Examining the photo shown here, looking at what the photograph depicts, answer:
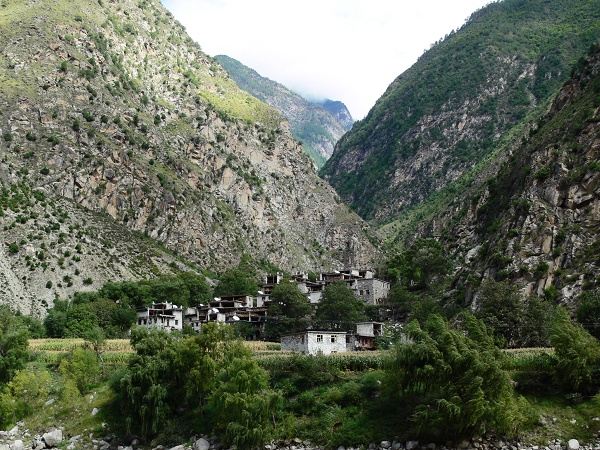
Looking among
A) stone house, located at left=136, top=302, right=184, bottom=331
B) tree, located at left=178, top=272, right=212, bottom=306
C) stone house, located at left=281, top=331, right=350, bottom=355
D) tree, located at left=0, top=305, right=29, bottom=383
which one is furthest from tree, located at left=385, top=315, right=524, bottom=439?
tree, located at left=178, top=272, right=212, bottom=306

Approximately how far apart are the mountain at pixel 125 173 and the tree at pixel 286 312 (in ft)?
123

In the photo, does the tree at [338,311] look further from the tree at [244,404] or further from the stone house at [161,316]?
the tree at [244,404]

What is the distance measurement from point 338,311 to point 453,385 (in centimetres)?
4413

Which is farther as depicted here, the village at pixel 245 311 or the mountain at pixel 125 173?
the mountain at pixel 125 173

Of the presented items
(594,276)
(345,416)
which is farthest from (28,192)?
(594,276)

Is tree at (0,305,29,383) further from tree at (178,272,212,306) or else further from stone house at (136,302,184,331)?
tree at (178,272,212,306)

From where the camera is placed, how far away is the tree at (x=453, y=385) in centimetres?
4306

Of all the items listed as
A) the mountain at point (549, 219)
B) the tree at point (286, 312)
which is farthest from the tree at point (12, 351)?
the mountain at point (549, 219)

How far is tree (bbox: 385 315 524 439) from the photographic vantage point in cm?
4306

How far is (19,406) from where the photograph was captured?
185 feet

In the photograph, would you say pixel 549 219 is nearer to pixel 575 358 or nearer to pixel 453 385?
pixel 575 358

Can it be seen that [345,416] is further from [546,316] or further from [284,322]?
[284,322]

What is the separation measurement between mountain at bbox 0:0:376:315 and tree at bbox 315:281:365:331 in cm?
4425

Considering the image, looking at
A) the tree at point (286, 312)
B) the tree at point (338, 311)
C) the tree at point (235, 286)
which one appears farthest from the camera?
the tree at point (235, 286)
